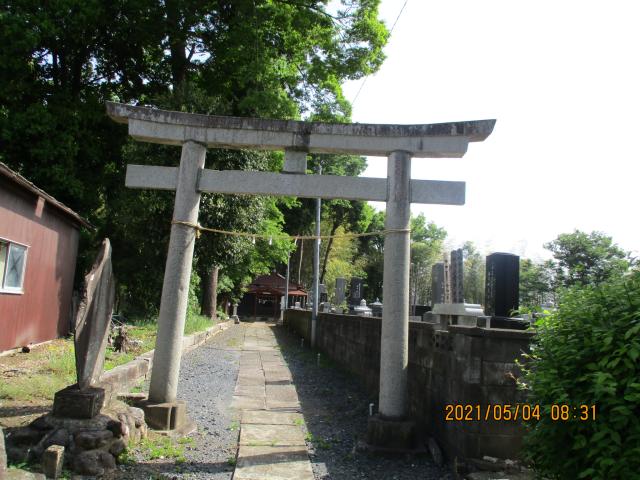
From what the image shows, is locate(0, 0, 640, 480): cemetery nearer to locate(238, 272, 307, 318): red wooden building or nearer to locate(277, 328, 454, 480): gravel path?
locate(277, 328, 454, 480): gravel path

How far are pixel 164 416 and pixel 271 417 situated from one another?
1.72m

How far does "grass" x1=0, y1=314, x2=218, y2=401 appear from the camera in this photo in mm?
6348

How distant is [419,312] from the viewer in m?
17.8

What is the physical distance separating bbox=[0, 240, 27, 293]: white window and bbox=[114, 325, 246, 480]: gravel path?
3722 mm

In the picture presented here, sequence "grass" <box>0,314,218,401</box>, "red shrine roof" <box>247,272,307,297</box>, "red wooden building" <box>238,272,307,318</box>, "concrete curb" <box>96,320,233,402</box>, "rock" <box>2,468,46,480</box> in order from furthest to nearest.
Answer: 1. "red wooden building" <box>238,272,307,318</box>
2. "red shrine roof" <box>247,272,307,297</box>
3. "grass" <box>0,314,218,401</box>
4. "concrete curb" <box>96,320,233,402</box>
5. "rock" <box>2,468,46,480</box>

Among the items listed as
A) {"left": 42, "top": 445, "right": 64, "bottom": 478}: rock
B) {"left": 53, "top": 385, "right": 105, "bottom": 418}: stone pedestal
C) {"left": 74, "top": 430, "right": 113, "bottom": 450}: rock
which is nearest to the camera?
{"left": 42, "top": 445, "right": 64, "bottom": 478}: rock

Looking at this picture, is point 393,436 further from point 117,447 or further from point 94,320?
point 94,320

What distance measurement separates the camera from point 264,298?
4825cm

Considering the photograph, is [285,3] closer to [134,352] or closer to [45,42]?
[45,42]

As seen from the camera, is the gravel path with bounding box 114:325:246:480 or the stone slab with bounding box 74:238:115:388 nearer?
the gravel path with bounding box 114:325:246:480

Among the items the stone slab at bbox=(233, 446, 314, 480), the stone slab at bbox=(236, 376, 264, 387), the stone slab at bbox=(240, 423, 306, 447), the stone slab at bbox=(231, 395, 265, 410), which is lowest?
the stone slab at bbox=(233, 446, 314, 480)

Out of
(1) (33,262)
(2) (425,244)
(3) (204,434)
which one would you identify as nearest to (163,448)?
(3) (204,434)

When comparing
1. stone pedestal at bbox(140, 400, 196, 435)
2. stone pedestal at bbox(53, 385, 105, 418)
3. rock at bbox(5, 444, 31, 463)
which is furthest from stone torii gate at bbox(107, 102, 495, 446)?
rock at bbox(5, 444, 31, 463)

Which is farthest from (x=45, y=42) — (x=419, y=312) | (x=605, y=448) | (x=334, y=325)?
(x=605, y=448)
